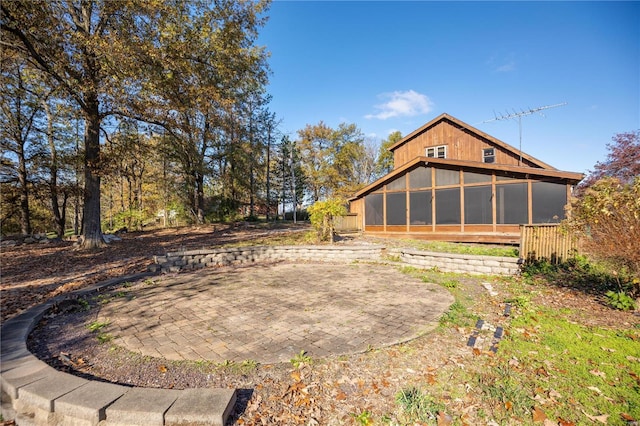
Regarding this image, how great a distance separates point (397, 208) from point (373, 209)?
143 centimetres

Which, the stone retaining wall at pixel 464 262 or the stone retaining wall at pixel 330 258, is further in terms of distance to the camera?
the stone retaining wall at pixel 330 258

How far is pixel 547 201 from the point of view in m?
10.5

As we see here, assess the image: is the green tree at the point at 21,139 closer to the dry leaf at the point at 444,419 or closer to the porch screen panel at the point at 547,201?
the dry leaf at the point at 444,419

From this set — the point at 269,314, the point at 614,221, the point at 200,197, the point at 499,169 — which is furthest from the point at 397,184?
the point at 200,197

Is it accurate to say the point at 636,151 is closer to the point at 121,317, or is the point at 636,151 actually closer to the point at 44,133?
the point at 121,317

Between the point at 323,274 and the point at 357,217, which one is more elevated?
the point at 357,217

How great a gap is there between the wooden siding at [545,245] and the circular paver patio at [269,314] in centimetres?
313

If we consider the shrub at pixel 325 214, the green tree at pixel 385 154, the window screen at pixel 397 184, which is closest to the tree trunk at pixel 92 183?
the shrub at pixel 325 214

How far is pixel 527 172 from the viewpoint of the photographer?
412 inches

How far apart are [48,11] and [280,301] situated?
1047 cm

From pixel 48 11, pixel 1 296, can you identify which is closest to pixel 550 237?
pixel 1 296

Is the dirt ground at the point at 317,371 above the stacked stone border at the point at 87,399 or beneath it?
beneath

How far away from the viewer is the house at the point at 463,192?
10.6 metres

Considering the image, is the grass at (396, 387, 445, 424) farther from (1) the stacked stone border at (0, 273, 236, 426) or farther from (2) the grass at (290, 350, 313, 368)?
(1) the stacked stone border at (0, 273, 236, 426)
